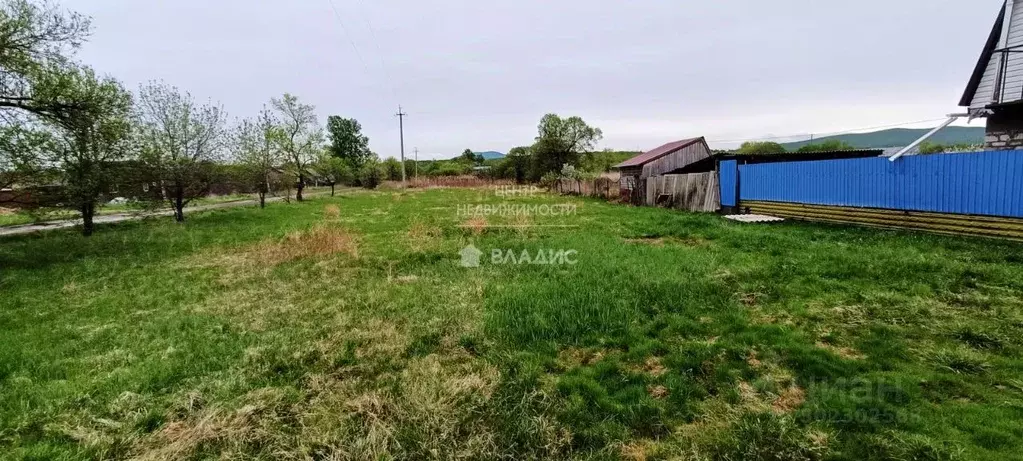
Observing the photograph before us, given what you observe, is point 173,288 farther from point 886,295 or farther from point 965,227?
point 965,227

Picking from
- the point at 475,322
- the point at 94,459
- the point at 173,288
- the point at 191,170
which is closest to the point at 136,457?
the point at 94,459

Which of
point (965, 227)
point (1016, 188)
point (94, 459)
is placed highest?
point (1016, 188)

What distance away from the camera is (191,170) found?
51.0 feet

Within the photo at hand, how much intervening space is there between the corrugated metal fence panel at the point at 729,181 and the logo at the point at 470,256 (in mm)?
9511

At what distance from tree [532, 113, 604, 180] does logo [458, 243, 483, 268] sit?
3148 cm

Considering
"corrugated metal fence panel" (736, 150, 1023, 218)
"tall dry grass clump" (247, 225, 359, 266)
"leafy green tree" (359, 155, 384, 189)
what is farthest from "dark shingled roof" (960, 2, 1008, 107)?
"leafy green tree" (359, 155, 384, 189)

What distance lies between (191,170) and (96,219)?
4.28 m

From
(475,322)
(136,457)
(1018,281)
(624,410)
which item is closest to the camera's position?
(136,457)

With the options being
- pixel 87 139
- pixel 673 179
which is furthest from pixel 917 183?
pixel 87 139

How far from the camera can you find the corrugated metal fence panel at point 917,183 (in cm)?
715

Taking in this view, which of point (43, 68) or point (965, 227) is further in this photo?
point (43, 68)

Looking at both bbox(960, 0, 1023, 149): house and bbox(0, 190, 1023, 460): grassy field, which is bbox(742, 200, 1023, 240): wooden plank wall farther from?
bbox(960, 0, 1023, 149): house

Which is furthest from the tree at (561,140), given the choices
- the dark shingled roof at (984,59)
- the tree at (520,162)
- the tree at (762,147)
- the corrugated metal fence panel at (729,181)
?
the dark shingled roof at (984,59)

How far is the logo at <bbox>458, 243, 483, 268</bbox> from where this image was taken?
725 centimetres
